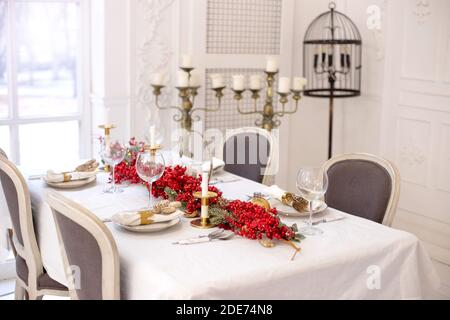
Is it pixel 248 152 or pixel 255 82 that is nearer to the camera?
pixel 248 152

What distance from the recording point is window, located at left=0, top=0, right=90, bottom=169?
142 inches

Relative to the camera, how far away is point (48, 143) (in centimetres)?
385

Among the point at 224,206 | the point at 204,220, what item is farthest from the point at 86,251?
the point at 224,206

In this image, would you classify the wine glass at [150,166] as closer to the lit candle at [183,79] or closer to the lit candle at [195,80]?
the lit candle at [183,79]

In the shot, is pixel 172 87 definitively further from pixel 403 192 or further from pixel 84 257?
pixel 84 257

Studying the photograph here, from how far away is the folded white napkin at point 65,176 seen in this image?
2.72 m

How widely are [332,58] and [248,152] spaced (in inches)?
50.5

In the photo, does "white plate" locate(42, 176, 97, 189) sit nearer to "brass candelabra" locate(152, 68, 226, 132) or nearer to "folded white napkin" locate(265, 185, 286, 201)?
"folded white napkin" locate(265, 185, 286, 201)

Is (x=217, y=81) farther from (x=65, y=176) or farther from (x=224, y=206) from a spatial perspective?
(x=224, y=206)

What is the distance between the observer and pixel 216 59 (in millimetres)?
4262

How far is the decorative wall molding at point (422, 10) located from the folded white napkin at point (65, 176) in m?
2.33

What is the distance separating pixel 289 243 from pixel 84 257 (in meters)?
0.62

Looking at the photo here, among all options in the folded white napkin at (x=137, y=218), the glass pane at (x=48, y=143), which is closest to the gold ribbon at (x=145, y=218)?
the folded white napkin at (x=137, y=218)

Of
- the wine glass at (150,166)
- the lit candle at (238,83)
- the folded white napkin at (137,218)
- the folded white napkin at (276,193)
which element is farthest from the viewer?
the lit candle at (238,83)
